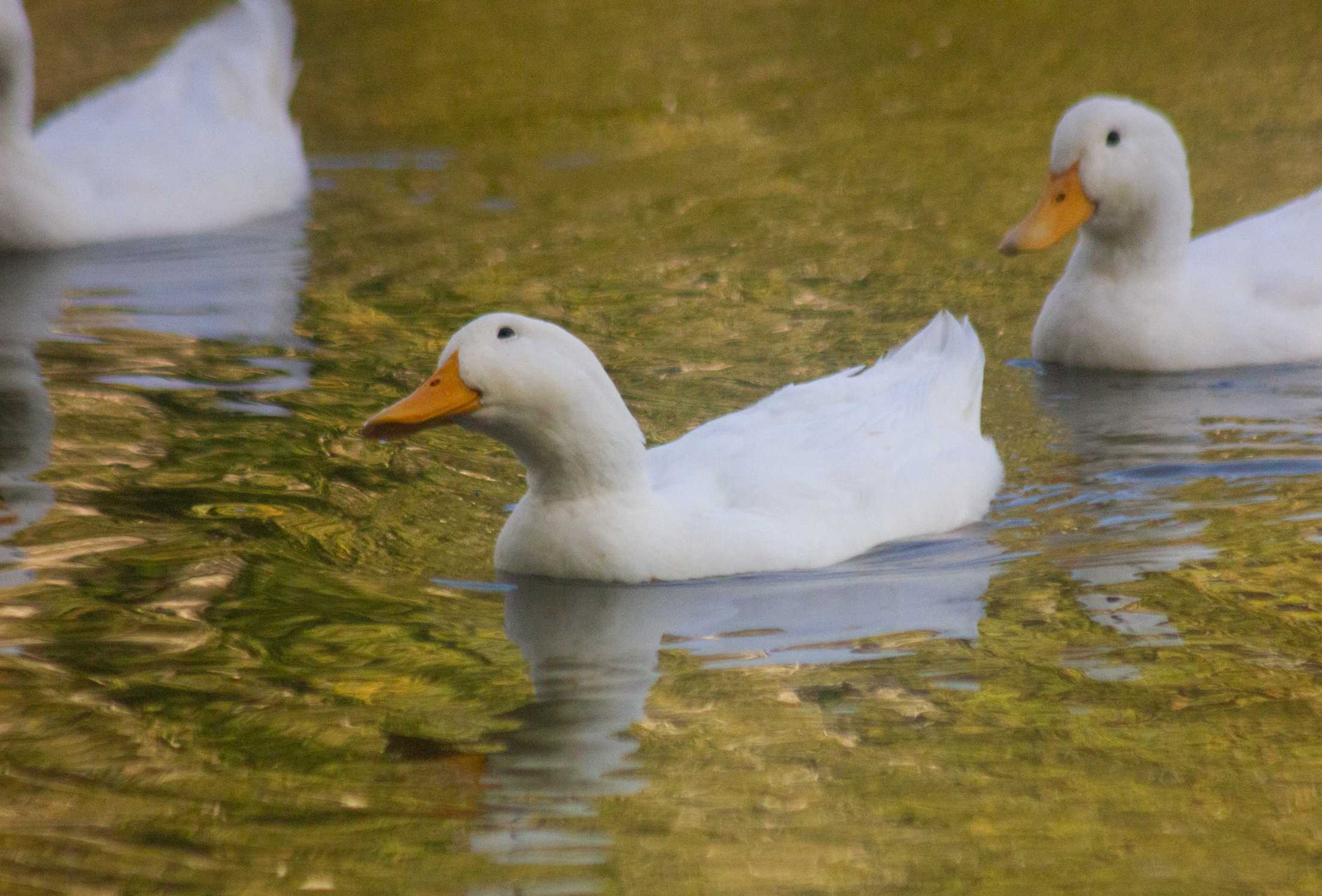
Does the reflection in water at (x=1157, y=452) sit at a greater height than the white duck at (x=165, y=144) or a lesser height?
lesser

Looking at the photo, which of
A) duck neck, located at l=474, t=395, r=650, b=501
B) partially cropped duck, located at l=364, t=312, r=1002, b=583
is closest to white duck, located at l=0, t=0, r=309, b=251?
partially cropped duck, located at l=364, t=312, r=1002, b=583

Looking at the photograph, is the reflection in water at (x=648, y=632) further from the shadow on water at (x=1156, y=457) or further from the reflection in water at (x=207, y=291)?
the reflection in water at (x=207, y=291)

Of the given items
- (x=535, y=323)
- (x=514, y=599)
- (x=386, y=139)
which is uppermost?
(x=386, y=139)

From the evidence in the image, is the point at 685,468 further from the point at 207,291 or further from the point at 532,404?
the point at 207,291

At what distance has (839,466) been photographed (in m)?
5.93

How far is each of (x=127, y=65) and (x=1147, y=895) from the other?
474 inches

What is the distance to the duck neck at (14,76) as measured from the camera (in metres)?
9.71

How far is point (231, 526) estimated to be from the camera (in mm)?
6160

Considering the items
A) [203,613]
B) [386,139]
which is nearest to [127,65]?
[386,139]

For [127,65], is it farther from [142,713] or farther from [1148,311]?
[142,713]

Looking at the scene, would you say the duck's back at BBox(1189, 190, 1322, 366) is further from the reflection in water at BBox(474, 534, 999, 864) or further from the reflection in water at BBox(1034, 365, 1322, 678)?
the reflection in water at BBox(474, 534, 999, 864)

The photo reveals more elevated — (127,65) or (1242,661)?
(127,65)

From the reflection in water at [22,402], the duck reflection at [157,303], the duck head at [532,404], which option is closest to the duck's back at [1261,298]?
the duck head at [532,404]

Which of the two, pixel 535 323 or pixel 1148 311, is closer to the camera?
pixel 535 323
